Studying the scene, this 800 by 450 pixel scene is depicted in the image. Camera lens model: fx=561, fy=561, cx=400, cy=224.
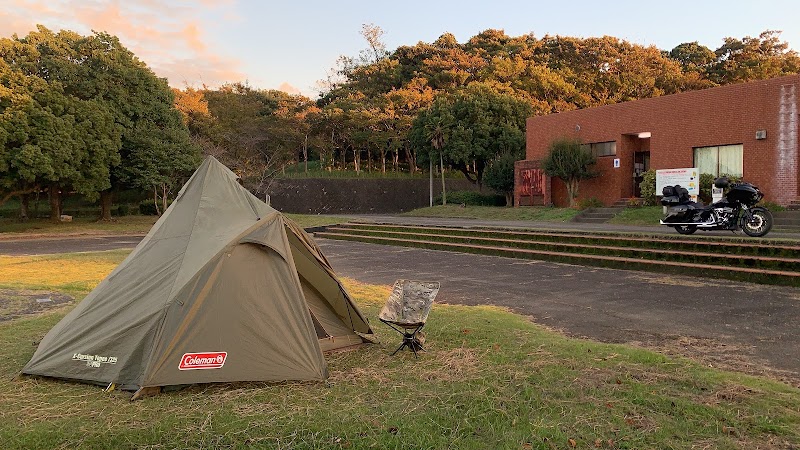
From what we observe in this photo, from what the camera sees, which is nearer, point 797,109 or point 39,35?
point 797,109

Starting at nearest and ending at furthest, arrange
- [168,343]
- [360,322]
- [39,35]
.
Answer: [168,343] < [360,322] < [39,35]

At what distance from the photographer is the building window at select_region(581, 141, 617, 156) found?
2492 cm

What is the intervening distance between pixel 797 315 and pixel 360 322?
17.6 feet

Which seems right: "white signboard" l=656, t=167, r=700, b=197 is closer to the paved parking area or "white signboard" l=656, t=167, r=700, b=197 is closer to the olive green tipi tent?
the paved parking area

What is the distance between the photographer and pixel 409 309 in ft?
18.7

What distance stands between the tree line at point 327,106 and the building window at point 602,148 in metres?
5.55

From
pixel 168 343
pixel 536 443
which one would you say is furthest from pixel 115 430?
pixel 536 443

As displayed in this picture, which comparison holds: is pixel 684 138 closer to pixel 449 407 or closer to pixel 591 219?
pixel 591 219

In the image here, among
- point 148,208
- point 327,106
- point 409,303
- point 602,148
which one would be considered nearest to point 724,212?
point 409,303

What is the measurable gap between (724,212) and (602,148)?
1269cm

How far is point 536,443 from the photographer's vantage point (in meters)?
3.40

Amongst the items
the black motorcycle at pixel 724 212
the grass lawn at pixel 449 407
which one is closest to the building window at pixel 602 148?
the black motorcycle at pixel 724 212

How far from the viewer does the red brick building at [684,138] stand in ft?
60.7

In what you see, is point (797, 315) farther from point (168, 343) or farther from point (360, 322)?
point (168, 343)
